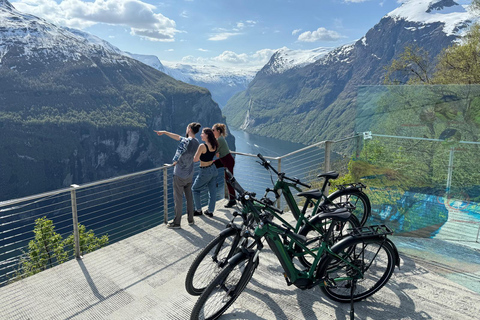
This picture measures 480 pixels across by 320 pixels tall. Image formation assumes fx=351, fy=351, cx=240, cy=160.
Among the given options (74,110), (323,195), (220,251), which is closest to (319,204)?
(323,195)

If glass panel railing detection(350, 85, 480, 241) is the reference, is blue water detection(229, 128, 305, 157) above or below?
below

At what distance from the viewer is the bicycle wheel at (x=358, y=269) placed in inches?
114

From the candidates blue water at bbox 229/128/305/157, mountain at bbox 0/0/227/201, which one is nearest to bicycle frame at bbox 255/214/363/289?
mountain at bbox 0/0/227/201

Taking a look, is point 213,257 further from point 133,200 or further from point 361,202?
point 133,200

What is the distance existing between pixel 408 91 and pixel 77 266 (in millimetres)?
4539

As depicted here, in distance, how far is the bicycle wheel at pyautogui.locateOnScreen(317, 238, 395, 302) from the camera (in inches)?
114

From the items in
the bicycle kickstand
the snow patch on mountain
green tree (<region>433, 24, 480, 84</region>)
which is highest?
the snow patch on mountain

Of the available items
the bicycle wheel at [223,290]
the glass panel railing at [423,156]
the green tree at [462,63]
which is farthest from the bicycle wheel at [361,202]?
the green tree at [462,63]

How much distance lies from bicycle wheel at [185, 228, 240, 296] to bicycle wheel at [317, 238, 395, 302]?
76 centimetres

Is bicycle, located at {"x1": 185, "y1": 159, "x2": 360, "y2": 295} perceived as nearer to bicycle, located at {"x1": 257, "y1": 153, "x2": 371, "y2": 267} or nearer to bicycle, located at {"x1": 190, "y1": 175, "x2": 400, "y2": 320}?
bicycle, located at {"x1": 257, "y1": 153, "x2": 371, "y2": 267}

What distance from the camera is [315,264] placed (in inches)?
113

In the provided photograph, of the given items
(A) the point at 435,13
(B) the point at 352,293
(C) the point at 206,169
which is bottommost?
(B) the point at 352,293

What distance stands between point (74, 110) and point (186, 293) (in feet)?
377

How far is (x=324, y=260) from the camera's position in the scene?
2.86 metres
